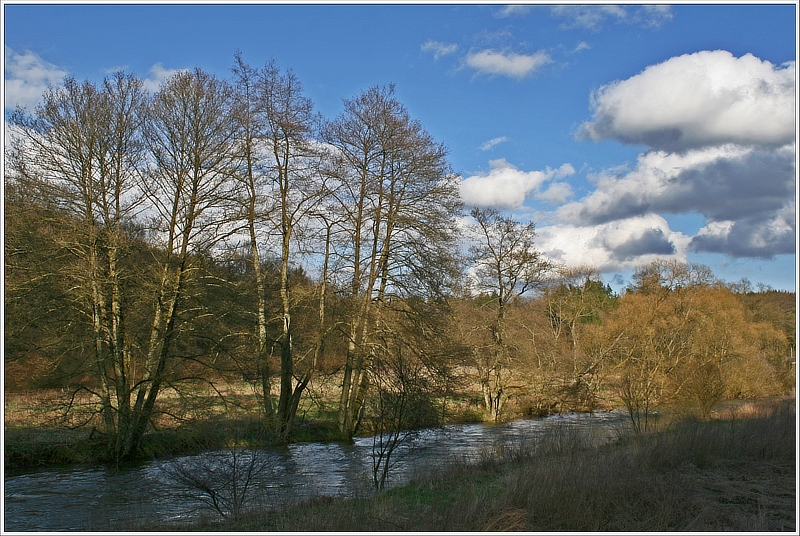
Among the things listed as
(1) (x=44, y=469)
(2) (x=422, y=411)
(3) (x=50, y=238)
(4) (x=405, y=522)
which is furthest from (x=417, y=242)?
(4) (x=405, y=522)

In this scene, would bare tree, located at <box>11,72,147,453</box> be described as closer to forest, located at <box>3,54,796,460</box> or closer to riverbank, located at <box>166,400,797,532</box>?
forest, located at <box>3,54,796,460</box>

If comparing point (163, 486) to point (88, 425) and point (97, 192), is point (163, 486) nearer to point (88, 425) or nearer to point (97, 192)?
point (88, 425)

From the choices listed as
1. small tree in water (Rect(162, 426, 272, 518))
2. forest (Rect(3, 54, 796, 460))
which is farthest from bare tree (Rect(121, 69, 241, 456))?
small tree in water (Rect(162, 426, 272, 518))

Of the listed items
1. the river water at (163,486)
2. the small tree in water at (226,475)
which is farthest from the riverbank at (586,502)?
the river water at (163,486)

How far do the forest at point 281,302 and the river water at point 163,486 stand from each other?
1252mm

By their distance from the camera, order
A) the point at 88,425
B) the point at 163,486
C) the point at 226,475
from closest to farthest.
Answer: the point at 226,475 < the point at 163,486 < the point at 88,425

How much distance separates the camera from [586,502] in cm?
933

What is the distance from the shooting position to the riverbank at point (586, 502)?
8.66 m

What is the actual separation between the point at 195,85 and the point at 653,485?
54.1ft

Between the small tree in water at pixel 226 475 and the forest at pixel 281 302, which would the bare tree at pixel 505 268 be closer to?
the forest at pixel 281 302

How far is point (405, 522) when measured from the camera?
8602mm

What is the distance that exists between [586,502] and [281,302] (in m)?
15.1

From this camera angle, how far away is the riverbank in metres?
8.66

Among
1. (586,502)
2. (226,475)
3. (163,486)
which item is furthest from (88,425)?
(586,502)
